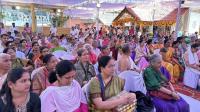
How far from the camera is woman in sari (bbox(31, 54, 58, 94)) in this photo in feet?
10.4

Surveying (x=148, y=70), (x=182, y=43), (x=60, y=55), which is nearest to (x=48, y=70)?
(x=148, y=70)

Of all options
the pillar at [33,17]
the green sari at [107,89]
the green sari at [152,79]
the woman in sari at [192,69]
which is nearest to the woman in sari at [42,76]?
the green sari at [107,89]

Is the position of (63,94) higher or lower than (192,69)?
higher

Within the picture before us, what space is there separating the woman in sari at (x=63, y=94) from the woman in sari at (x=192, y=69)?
438 centimetres

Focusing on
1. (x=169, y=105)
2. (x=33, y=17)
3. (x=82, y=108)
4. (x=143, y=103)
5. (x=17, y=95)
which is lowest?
(x=169, y=105)

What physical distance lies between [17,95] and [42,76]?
94 centimetres

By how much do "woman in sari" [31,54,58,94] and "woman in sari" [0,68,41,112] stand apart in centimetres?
76

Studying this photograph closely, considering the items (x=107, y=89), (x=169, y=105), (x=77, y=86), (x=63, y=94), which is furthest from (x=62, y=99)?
(x=169, y=105)

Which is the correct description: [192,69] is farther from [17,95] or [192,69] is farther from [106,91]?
[17,95]

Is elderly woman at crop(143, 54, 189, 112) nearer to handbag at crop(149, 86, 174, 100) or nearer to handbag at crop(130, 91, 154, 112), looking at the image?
handbag at crop(149, 86, 174, 100)

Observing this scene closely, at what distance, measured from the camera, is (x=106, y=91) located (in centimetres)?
290

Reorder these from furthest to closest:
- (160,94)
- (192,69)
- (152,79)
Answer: (192,69)
(160,94)
(152,79)

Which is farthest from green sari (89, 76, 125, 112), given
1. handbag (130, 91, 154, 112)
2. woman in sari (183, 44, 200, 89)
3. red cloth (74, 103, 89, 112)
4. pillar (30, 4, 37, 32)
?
pillar (30, 4, 37, 32)

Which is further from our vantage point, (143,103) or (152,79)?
(152,79)
